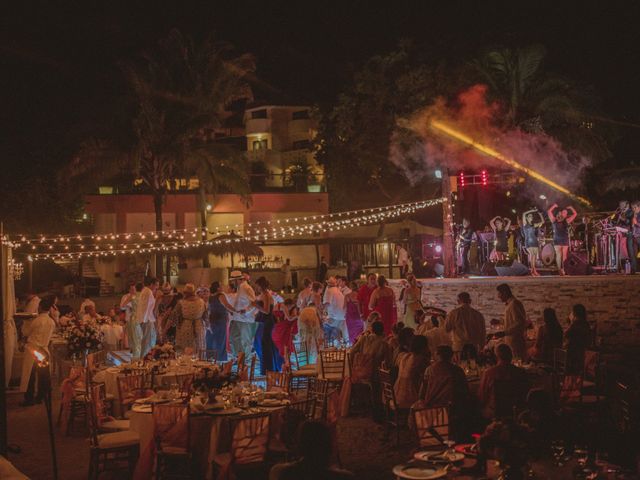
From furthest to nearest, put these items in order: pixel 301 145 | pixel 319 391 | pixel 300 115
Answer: pixel 300 115 < pixel 301 145 < pixel 319 391

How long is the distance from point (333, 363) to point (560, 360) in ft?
10.5

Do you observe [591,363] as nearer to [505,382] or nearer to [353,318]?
[505,382]

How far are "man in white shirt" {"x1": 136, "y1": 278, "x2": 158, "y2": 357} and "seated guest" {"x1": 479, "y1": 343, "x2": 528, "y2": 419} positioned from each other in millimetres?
7890

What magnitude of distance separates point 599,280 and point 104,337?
1021cm

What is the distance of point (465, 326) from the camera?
33.8ft

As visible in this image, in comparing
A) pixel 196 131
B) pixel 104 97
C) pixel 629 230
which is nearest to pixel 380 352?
pixel 629 230

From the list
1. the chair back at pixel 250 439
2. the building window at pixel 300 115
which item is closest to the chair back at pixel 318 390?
the chair back at pixel 250 439

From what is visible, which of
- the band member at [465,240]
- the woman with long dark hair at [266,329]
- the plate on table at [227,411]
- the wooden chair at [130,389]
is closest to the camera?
the plate on table at [227,411]

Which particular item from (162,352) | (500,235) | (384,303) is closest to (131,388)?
(162,352)

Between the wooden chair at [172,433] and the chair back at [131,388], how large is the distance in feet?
6.23

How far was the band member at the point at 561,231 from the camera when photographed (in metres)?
16.9

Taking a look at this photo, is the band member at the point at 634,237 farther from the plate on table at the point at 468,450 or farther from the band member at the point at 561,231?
the plate on table at the point at 468,450

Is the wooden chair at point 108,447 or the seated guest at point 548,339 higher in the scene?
the seated guest at point 548,339

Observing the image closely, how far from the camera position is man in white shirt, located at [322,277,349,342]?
1442 cm
